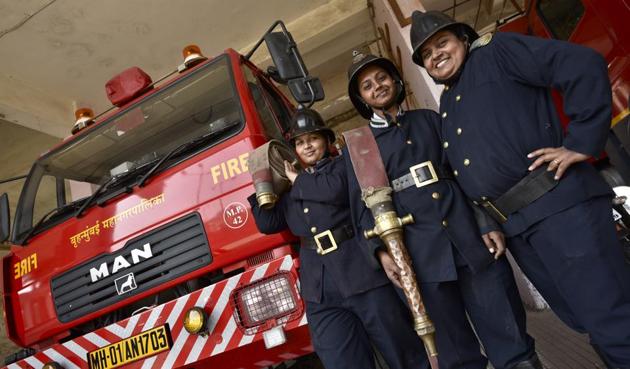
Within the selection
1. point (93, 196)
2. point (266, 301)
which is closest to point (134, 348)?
point (266, 301)

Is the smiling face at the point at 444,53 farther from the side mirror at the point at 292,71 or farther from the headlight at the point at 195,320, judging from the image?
the headlight at the point at 195,320

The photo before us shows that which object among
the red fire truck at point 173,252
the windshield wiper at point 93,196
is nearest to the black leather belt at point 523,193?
the red fire truck at point 173,252

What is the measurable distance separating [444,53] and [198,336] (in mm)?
1814

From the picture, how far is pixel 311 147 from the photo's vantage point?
2049mm

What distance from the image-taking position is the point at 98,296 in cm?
241

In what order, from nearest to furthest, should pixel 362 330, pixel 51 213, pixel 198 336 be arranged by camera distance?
pixel 362 330 < pixel 198 336 < pixel 51 213

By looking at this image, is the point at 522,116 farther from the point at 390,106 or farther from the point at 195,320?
the point at 195,320

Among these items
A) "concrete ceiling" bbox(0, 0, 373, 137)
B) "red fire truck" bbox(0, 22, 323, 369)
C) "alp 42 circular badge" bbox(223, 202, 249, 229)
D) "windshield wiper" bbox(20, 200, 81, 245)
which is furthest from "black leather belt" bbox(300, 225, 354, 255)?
"concrete ceiling" bbox(0, 0, 373, 137)

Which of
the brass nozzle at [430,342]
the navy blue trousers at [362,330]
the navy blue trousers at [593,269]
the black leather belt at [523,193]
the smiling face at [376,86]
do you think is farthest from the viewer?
the smiling face at [376,86]

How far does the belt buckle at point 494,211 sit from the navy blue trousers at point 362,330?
0.54m

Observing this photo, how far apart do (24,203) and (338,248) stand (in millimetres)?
2603

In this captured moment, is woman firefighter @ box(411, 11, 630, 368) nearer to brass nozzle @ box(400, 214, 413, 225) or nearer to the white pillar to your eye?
brass nozzle @ box(400, 214, 413, 225)

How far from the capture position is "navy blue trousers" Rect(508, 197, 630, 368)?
4.20ft

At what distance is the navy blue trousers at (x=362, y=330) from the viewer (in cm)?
174
